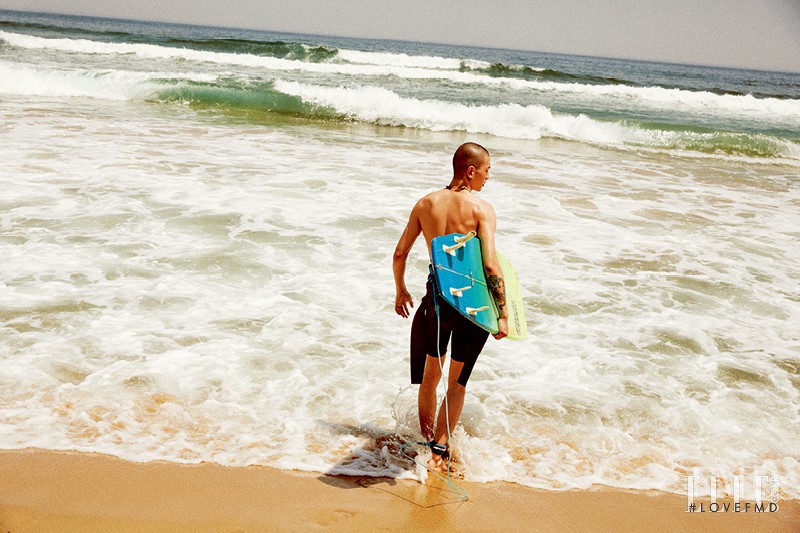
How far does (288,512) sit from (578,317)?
133 inches

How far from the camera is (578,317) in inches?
215

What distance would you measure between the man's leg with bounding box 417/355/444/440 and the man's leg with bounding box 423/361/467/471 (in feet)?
0.10

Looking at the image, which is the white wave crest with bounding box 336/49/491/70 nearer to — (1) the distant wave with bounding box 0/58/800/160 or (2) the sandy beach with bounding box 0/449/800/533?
(1) the distant wave with bounding box 0/58/800/160

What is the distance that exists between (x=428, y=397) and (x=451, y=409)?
150mm

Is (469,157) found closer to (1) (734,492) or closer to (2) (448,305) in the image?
(2) (448,305)

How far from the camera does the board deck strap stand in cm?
297

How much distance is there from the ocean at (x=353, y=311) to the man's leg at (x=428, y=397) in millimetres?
211

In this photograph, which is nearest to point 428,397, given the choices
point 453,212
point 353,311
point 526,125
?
point 453,212

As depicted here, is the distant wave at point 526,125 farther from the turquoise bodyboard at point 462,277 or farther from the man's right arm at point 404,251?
the turquoise bodyboard at point 462,277

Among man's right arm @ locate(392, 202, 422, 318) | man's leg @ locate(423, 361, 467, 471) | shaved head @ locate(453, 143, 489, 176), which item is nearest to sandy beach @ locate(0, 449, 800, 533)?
man's leg @ locate(423, 361, 467, 471)

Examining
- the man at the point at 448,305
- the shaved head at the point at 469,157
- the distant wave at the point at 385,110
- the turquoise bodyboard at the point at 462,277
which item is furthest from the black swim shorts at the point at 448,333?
the distant wave at the point at 385,110

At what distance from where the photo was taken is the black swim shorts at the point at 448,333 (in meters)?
3.08

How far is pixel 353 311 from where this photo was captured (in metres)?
5.32

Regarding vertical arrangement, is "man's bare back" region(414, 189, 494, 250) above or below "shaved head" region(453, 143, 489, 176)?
below
